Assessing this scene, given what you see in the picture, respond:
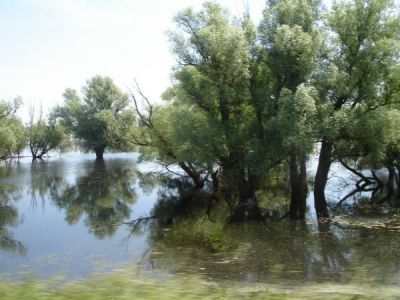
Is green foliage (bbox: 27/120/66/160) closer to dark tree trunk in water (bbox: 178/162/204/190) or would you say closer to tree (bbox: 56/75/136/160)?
tree (bbox: 56/75/136/160)

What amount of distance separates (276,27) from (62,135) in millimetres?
88565

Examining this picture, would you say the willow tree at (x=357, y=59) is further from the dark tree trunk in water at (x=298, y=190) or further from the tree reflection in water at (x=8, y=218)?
the tree reflection in water at (x=8, y=218)

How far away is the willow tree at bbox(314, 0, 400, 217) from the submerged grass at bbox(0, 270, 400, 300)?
12631 mm

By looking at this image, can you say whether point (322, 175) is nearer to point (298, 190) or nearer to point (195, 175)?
point (298, 190)

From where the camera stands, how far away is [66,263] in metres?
Result: 16.2

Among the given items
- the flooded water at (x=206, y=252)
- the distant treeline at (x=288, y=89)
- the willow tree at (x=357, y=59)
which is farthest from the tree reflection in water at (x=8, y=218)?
the willow tree at (x=357, y=59)

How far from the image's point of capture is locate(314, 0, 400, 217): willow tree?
23047 mm

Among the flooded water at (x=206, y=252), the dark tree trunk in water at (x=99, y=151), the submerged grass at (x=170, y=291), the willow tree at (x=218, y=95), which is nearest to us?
the submerged grass at (x=170, y=291)

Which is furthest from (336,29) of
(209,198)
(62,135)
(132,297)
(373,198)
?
(62,135)

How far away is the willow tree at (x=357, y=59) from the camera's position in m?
23.0

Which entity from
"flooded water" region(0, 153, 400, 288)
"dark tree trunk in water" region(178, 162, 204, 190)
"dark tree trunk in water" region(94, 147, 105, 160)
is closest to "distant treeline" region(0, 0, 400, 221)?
"flooded water" region(0, 153, 400, 288)

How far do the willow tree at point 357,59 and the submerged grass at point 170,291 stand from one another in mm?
12631

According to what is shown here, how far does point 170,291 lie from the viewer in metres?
8.38

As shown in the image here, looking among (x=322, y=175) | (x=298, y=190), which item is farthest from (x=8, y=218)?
(x=322, y=175)
